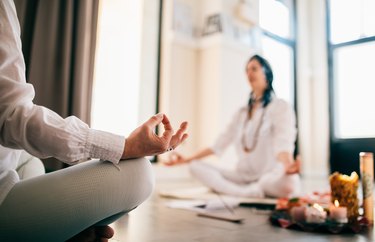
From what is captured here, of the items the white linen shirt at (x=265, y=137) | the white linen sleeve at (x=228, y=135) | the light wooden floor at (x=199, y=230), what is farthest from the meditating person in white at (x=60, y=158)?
the white linen sleeve at (x=228, y=135)

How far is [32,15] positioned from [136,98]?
1663 mm

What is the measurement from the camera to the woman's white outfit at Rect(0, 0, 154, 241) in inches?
25.3

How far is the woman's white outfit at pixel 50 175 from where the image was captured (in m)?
0.64

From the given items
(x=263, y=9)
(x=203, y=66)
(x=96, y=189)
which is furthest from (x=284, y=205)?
(x=203, y=66)

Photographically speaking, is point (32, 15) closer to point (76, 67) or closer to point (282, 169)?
point (76, 67)

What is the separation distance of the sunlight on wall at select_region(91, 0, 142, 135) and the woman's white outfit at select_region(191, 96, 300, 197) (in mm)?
692

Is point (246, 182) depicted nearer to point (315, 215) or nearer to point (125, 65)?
point (315, 215)

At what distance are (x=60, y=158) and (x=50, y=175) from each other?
92 mm

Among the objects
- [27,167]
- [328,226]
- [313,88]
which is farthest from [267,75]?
[313,88]

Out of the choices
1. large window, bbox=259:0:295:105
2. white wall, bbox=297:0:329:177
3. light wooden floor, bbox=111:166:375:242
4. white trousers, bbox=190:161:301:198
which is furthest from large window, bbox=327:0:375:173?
light wooden floor, bbox=111:166:375:242

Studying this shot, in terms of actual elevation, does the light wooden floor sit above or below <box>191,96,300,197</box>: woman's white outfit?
below

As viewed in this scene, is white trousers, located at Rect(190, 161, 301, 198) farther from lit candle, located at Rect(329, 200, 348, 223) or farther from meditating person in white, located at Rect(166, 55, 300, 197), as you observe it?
lit candle, located at Rect(329, 200, 348, 223)

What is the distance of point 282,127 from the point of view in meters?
2.25

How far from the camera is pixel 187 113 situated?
388 cm
